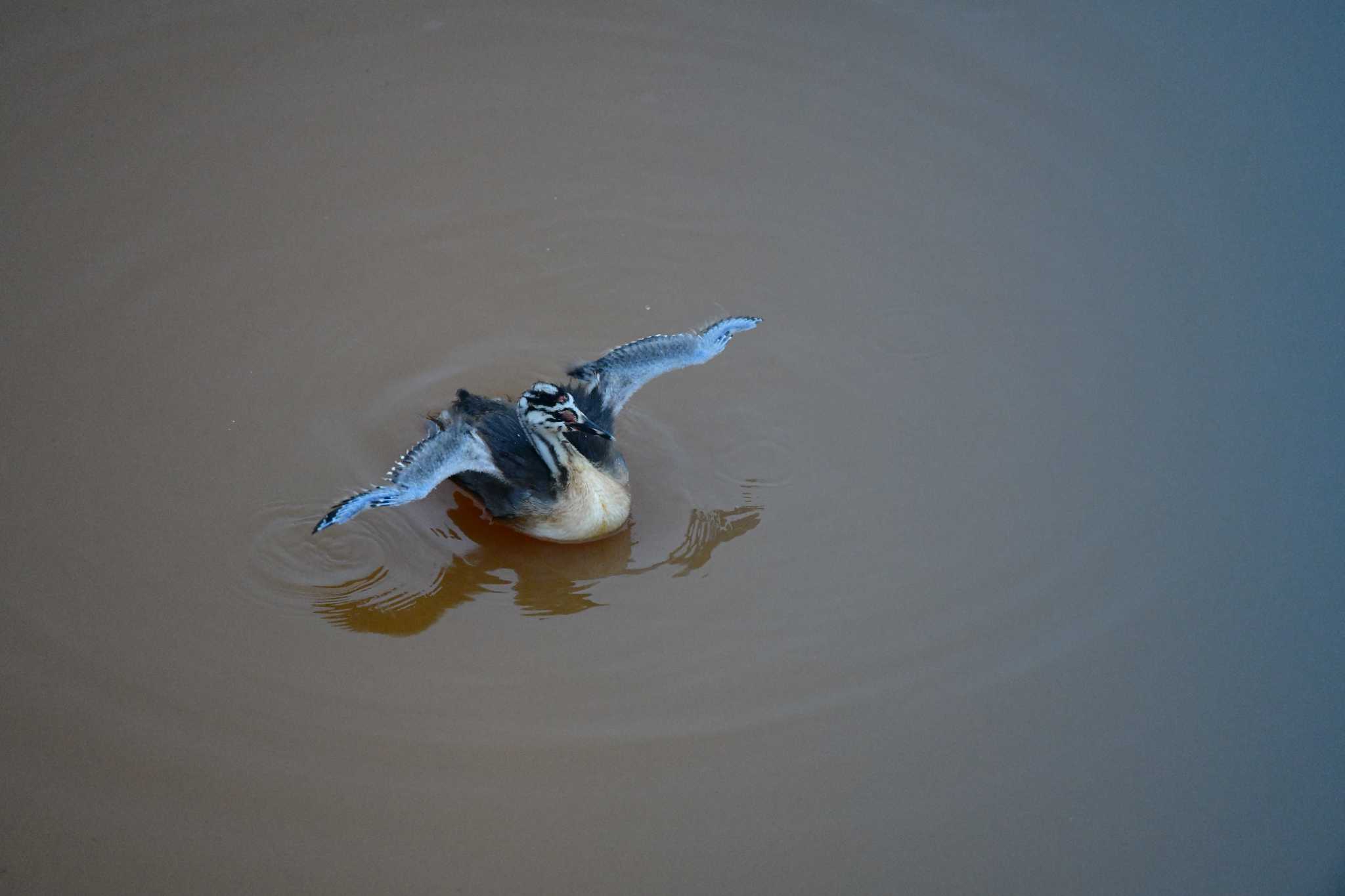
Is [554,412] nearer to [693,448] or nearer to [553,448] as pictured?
[553,448]

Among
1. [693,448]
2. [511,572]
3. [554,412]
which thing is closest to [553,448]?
[554,412]

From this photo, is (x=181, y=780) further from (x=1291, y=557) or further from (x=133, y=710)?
(x=1291, y=557)

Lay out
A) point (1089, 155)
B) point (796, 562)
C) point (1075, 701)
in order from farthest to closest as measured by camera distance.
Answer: point (1089, 155) → point (796, 562) → point (1075, 701)

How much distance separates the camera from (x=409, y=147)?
752 cm

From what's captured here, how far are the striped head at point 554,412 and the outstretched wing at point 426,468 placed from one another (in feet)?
0.99

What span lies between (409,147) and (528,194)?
87cm

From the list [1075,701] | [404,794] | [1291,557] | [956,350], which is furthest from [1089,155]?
[404,794]

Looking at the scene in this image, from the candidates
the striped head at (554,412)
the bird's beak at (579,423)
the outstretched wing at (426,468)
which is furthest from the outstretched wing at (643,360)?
the outstretched wing at (426,468)

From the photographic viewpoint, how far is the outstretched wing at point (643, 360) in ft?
19.6

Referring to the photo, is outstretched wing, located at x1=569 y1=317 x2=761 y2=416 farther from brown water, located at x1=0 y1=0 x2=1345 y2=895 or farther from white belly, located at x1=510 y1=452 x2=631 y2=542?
white belly, located at x1=510 y1=452 x2=631 y2=542

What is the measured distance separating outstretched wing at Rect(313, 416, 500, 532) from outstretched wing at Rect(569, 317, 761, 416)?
0.72 meters

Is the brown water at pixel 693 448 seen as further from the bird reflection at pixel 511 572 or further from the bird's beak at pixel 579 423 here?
the bird's beak at pixel 579 423

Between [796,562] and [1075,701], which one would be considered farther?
[796,562]

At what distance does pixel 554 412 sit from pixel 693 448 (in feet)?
3.27
